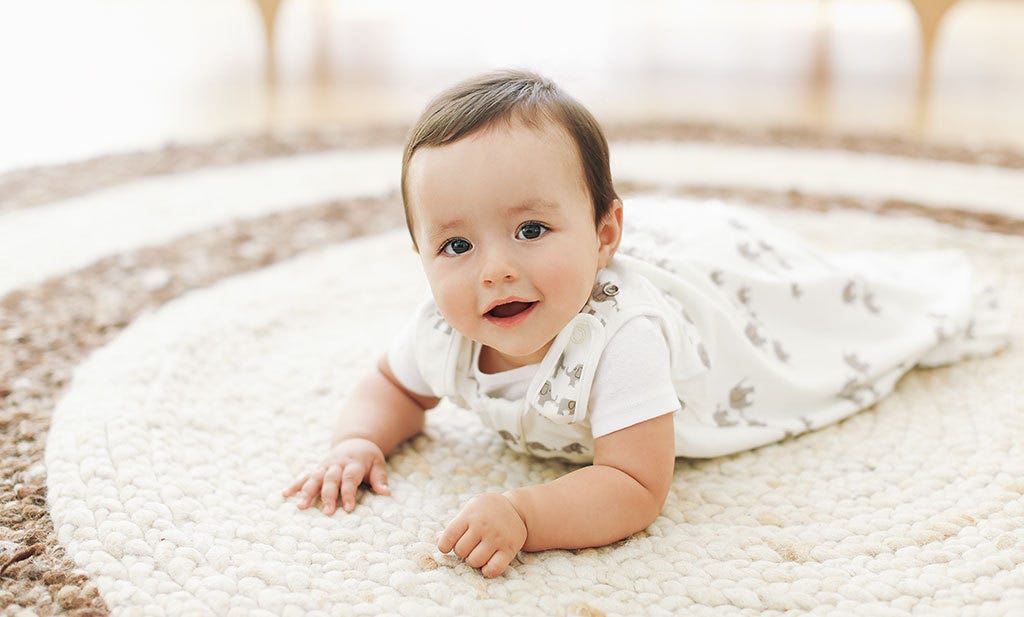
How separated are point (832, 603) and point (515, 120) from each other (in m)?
Answer: 0.43

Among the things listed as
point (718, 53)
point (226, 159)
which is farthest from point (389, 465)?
point (718, 53)

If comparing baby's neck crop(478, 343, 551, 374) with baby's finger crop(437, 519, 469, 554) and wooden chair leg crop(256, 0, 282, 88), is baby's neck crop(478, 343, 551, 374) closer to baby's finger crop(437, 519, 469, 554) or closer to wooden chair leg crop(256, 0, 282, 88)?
baby's finger crop(437, 519, 469, 554)

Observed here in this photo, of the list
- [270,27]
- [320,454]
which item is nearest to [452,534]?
[320,454]

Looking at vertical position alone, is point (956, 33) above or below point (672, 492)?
above

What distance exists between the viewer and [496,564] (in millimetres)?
806

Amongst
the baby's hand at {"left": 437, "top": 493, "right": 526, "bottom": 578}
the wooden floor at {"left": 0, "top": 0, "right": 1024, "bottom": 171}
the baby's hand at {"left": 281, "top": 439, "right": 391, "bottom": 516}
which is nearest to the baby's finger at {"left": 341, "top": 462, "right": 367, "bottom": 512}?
the baby's hand at {"left": 281, "top": 439, "right": 391, "bottom": 516}

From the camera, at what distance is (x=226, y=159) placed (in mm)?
1903

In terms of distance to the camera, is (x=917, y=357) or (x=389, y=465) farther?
(x=917, y=357)

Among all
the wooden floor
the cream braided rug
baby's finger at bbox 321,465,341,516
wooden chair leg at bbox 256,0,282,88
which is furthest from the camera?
wooden chair leg at bbox 256,0,282,88

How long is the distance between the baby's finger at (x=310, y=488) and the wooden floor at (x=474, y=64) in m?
1.22

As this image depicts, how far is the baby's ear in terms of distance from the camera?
2.83ft

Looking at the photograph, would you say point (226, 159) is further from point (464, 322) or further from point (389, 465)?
point (464, 322)

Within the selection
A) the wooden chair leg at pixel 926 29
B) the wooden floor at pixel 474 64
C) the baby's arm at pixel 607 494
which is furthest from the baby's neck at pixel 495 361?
the wooden chair leg at pixel 926 29

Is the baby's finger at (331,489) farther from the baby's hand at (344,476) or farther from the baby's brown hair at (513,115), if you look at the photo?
the baby's brown hair at (513,115)
